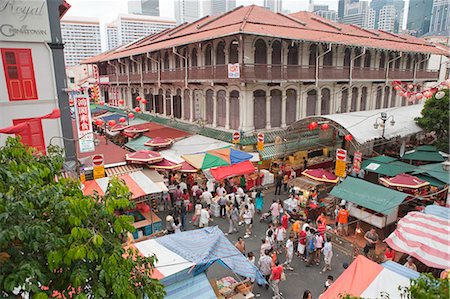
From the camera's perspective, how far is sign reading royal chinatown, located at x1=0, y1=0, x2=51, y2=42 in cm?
1289

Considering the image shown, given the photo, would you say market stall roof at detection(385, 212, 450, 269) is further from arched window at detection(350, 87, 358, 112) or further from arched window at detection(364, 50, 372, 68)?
arched window at detection(364, 50, 372, 68)

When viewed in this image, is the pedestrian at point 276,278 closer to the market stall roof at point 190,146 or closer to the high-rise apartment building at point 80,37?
the market stall roof at point 190,146

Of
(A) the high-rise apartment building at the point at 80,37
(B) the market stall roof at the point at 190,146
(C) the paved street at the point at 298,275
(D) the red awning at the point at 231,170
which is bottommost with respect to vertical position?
(C) the paved street at the point at 298,275

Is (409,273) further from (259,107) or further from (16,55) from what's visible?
(16,55)

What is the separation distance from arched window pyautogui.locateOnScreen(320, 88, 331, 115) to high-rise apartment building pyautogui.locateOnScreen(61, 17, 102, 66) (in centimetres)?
11939

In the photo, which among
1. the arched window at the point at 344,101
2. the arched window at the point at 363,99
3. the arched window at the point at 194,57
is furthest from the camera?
the arched window at the point at 363,99

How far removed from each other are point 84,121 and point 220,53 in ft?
33.0

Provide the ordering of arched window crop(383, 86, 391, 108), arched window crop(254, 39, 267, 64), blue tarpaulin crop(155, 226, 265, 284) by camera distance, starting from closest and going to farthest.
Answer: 1. blue tarpaulin crop(155, 226, 265, 284)
2. arched window crop(254, 39, 267, 64)
3. arched window crop(383, 86, 391, 108)

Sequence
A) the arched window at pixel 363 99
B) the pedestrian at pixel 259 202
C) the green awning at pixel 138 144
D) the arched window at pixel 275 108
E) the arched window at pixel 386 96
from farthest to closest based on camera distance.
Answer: the arched window at pixel 386 96
the arched window at pixel 363 99
the green awning at pixel 138 144
the arched window at pixel 275 108
the pedestrian at pixel 259 202

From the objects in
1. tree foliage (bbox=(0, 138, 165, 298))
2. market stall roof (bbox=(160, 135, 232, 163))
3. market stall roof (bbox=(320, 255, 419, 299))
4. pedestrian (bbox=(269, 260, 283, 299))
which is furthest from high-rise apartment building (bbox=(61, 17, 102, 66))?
market stall roof (bbox=(320, 255, 419, 299))

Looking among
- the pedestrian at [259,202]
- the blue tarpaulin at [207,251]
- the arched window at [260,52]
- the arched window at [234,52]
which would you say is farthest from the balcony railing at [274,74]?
the blue tarpaulin at [207,251]

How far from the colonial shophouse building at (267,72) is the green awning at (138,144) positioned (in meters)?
4.08

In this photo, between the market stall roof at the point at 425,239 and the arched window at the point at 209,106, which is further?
the arched window at the point at 209,106

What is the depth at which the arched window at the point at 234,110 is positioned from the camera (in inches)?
812
